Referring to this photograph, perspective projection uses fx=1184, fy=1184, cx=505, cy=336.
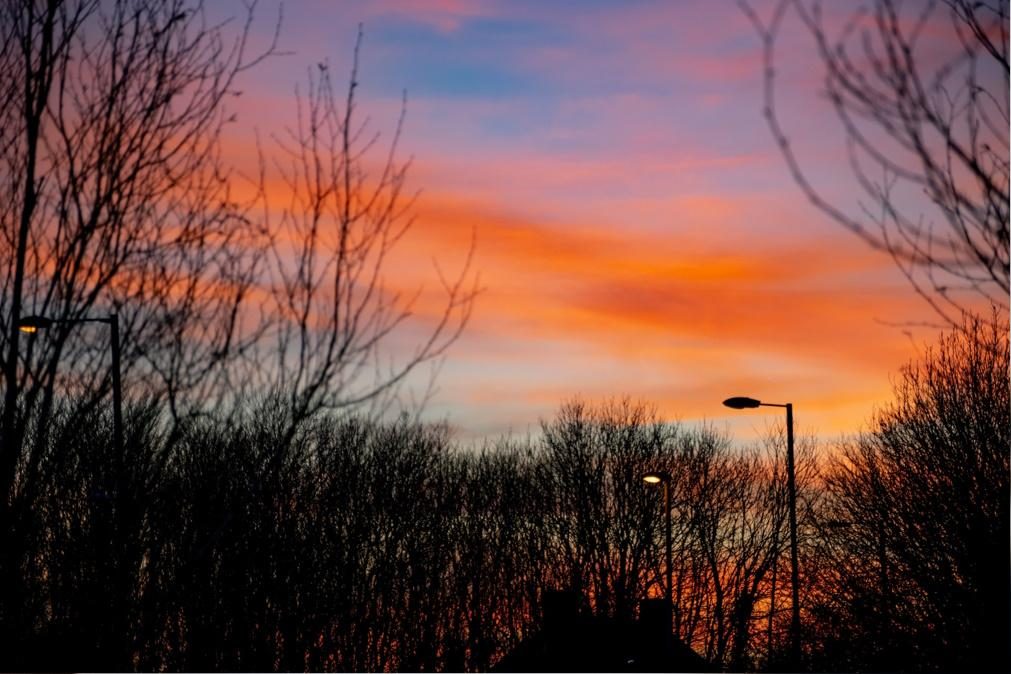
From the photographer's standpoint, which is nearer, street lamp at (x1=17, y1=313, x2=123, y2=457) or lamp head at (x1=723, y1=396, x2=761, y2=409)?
street lamp at (x1=17, y1=313, x2=123, y2=457)

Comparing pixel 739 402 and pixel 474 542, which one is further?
pixel 474 542

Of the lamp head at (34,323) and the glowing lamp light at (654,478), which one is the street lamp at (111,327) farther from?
the glowing lamp light at (654,478)

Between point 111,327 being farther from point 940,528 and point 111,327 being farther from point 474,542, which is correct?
point 474,542

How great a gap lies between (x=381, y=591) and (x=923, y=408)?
16.1 m

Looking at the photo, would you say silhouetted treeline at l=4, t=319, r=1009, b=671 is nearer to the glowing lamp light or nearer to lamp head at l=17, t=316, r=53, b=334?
lamp head at l=17, t=316, r=53, b=334

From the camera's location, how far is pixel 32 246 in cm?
664

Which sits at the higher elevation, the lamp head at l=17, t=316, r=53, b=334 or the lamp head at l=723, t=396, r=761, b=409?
the lamp head at l=723, t=396, r=761, b=409

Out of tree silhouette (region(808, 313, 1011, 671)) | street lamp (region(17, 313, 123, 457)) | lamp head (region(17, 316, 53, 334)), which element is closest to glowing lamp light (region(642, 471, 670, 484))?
tree silhouette (region(808, 313, 1011, 671))

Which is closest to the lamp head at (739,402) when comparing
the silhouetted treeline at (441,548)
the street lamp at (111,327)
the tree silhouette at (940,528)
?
the tree silhouette at (940,528)

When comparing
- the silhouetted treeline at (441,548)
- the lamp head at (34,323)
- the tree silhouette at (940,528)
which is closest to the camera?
the lamp head at (34,323)

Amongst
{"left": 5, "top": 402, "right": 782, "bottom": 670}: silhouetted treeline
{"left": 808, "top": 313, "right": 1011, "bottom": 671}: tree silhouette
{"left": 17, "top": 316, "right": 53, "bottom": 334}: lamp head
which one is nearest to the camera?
{"left": 17, "top": 316, "right": 53, "bottom": 334}: lamp head

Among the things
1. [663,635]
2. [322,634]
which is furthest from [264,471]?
[663,635]

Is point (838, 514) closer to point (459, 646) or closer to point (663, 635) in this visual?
point (663, 635)

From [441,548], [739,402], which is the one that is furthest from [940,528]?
[441,548]
